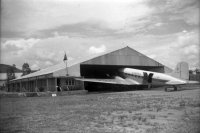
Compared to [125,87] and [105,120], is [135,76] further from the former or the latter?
[105,120]

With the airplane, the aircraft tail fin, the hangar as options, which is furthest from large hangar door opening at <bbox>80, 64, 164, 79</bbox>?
the aircraft tail fin

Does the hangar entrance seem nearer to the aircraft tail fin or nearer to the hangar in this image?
the hangar

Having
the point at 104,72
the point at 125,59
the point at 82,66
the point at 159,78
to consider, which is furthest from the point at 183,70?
the point at 104,72

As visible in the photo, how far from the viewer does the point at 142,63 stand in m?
42.7

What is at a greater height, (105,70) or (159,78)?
(105,70)

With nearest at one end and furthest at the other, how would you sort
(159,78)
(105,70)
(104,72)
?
(159,78) < (105,70) < (104,72)

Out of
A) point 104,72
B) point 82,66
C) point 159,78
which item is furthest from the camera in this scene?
point 104,72

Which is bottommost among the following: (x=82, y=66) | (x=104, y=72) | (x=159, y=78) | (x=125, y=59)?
(x=159, y=78)

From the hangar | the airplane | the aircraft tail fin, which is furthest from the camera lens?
the hangar

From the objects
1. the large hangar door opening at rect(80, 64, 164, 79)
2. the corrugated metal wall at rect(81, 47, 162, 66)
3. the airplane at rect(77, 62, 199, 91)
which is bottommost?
the airplane at rect(77, 62, 199, 91)

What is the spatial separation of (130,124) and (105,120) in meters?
1.36

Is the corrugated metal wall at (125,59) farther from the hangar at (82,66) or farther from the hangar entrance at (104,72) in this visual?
the hangar entrance at (104,72)

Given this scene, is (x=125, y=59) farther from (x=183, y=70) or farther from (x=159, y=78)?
(x=183, y=70)

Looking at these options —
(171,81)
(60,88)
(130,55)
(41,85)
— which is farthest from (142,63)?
(41,85)
